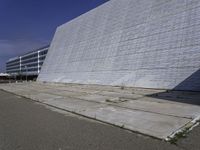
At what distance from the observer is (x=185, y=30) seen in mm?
15836

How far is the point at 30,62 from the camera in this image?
107062mm

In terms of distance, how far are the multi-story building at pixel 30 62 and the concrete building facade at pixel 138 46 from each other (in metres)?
61.6

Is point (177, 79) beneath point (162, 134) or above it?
above

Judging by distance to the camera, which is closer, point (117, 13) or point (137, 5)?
point (137, 5)

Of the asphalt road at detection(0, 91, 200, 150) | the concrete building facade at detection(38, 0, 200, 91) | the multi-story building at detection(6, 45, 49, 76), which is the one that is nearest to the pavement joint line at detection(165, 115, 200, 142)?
the asphalt road at detection(0, 91, 200, 150)

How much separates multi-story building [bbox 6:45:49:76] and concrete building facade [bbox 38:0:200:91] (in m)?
61.6

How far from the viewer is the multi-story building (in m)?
93.7

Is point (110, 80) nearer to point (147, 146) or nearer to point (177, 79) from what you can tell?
point (177, 79)

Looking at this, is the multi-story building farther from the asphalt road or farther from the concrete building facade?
the asphalt road

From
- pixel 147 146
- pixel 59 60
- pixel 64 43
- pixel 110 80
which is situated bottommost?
pixel 147 146

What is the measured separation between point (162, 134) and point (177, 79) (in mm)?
10425

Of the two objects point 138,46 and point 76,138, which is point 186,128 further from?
point 138,46

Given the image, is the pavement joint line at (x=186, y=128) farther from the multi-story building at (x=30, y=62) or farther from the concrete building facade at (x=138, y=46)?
the multi-story building at (x=30, y=62)

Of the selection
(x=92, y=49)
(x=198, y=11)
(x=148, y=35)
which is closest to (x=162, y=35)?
(x=148, y=35)
